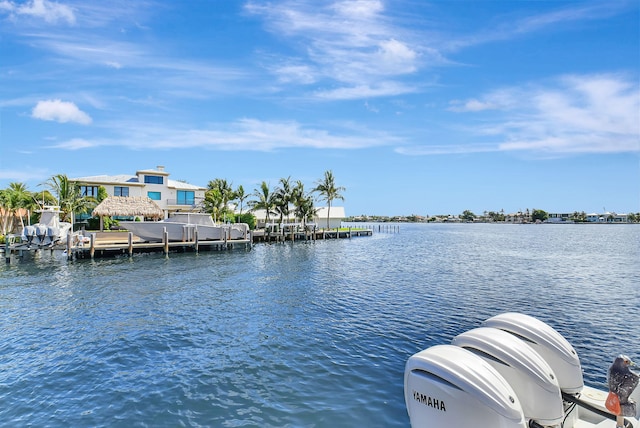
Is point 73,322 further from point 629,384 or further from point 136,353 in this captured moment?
point 629,384

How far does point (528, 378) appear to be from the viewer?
491cm

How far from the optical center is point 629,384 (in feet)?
14.8

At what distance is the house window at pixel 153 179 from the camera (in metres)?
55.8

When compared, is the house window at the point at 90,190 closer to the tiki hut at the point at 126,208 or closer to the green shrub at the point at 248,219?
the tiki hut at the point at 126,208

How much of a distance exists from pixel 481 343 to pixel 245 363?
6744 millimetres

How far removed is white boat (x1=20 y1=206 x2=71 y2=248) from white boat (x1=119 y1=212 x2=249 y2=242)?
499cm

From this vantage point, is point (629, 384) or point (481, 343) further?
point (481, 343)

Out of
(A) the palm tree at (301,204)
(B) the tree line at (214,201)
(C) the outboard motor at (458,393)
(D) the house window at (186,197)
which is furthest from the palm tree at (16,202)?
(C) the outboard motor at (458,393)

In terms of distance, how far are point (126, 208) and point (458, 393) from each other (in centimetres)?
4541

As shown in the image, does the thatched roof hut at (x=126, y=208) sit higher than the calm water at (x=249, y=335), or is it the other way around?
the thatched roof hut at (x=126, y=208)

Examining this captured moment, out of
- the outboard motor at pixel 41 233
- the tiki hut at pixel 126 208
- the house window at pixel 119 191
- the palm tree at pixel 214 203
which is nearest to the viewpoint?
the outboard motor at pixel 41 233

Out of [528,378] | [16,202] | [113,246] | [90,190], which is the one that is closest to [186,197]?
[90,190]

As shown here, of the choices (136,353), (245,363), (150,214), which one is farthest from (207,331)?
(150,214)

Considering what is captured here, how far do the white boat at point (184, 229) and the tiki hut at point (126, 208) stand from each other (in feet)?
16.7
